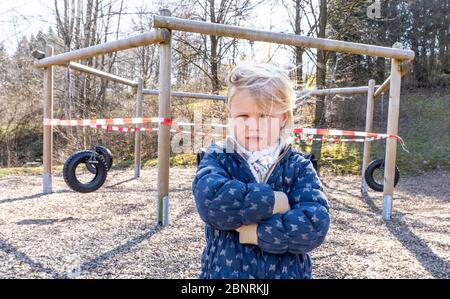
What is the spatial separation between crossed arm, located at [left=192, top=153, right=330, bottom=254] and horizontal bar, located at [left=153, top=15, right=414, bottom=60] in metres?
2.08

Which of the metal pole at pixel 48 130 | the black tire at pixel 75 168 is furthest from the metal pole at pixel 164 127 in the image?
the metal pole at pixel 48 130

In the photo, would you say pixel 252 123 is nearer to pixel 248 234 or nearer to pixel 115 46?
pixel 248 234

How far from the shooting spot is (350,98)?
10828mm

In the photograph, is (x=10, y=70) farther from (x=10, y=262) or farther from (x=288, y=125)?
(x=288, y=125)

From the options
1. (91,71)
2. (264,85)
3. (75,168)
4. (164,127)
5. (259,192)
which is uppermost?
(91,71)

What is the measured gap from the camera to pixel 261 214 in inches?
38.3

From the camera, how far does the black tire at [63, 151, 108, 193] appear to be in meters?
3.69

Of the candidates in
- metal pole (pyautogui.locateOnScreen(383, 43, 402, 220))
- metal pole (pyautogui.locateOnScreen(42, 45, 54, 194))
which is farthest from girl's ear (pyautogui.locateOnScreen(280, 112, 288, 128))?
metal pole (pyautogui.locateOnScreen(42, 45, 54, 194))

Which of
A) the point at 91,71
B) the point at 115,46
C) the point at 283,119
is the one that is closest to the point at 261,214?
the point at 283,119

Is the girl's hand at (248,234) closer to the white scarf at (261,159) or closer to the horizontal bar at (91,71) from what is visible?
the white scarf at (261,159)

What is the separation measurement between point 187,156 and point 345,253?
642 cm

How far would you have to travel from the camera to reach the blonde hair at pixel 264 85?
3.54 ft

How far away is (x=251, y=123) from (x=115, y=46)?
2600 mm

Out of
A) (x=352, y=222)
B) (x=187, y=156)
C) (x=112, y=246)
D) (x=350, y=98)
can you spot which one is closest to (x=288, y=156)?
(x=112, y=246)
